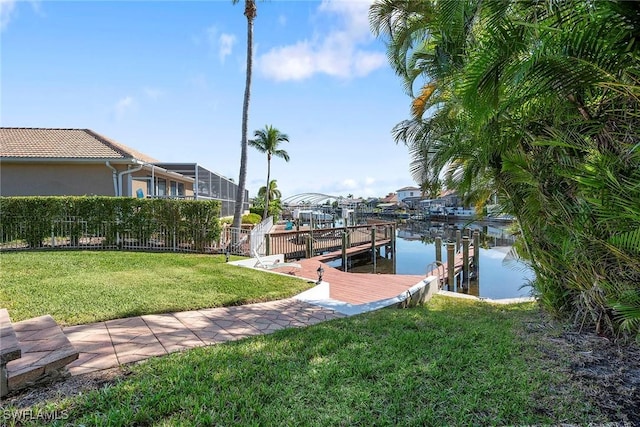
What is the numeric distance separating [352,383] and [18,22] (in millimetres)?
8743

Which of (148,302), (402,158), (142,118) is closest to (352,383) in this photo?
(148,302)

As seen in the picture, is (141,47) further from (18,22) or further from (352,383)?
(352,383)

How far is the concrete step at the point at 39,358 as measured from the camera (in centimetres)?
264

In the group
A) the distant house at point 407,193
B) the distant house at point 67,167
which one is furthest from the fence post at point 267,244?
the distant house at point 407,193

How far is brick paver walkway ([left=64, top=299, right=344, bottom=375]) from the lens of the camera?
3410 mm

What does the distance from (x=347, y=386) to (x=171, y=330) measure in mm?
2631

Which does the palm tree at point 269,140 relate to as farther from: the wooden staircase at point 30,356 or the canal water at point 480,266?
the wooden staircase at point 30,356

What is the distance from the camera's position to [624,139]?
9.08 ft

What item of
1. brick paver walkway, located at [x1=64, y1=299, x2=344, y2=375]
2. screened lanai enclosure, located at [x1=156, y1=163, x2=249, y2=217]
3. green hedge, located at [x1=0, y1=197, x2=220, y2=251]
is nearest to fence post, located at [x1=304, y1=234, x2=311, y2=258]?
screened lanai enclosure, located at [x1=156, y1=163, x2=249, y2=217]

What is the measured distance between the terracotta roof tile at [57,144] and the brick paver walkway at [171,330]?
36.5ft

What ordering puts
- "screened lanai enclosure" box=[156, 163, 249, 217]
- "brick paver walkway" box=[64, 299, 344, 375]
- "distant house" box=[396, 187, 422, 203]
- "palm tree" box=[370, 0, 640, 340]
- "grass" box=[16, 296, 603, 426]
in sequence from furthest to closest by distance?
"distant house" box=[396, 187, 422, 203] → "screened lanai enclosure" box=[156, 163, 249, 217] → "brick paver walkway" box=[64, 299, 344, 375] → "grass" box=[16, 296, 603, 426] → "palm tree" box=[370, 0, 640, 340]

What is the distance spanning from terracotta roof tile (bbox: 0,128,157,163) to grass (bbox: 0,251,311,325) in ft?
19.6

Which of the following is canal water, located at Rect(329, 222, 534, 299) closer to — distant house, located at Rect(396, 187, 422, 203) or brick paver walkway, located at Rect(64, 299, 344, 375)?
brick paver walkway, located at Rect(64, 299, 344, 375)

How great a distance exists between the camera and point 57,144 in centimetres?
1458
